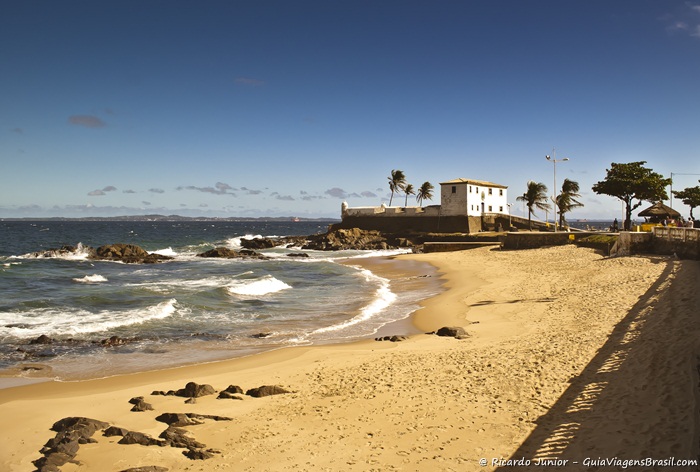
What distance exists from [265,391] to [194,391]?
158 centimetres

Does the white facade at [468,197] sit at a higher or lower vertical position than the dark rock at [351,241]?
higher

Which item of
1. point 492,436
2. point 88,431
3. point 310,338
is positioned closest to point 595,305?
point 310,338

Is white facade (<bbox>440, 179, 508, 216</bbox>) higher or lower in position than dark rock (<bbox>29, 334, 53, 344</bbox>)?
higher

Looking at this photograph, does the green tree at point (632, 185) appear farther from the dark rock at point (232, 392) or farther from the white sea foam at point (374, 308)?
the dark rock at point (232, 392)

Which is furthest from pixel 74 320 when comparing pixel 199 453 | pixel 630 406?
pixel 630 406

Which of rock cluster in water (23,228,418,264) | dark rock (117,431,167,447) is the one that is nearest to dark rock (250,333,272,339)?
dark rock (117,431,167,447)

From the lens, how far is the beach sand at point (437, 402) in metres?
7.44

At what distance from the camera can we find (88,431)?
8.83 metres

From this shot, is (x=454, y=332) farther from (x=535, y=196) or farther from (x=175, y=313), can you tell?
(x=535, y=196)

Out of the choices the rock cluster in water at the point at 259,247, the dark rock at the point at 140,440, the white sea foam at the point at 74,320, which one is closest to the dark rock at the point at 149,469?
the dark rock at the point at 140,440

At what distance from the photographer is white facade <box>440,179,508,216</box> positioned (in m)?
58.1

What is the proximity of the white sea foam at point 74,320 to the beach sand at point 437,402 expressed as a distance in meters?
6.33

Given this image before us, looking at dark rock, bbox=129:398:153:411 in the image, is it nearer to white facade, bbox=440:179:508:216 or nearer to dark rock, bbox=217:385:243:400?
Result: dark rock, bbox=217:385:243:400

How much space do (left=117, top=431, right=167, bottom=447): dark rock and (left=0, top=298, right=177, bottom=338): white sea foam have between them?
33.9 feet
